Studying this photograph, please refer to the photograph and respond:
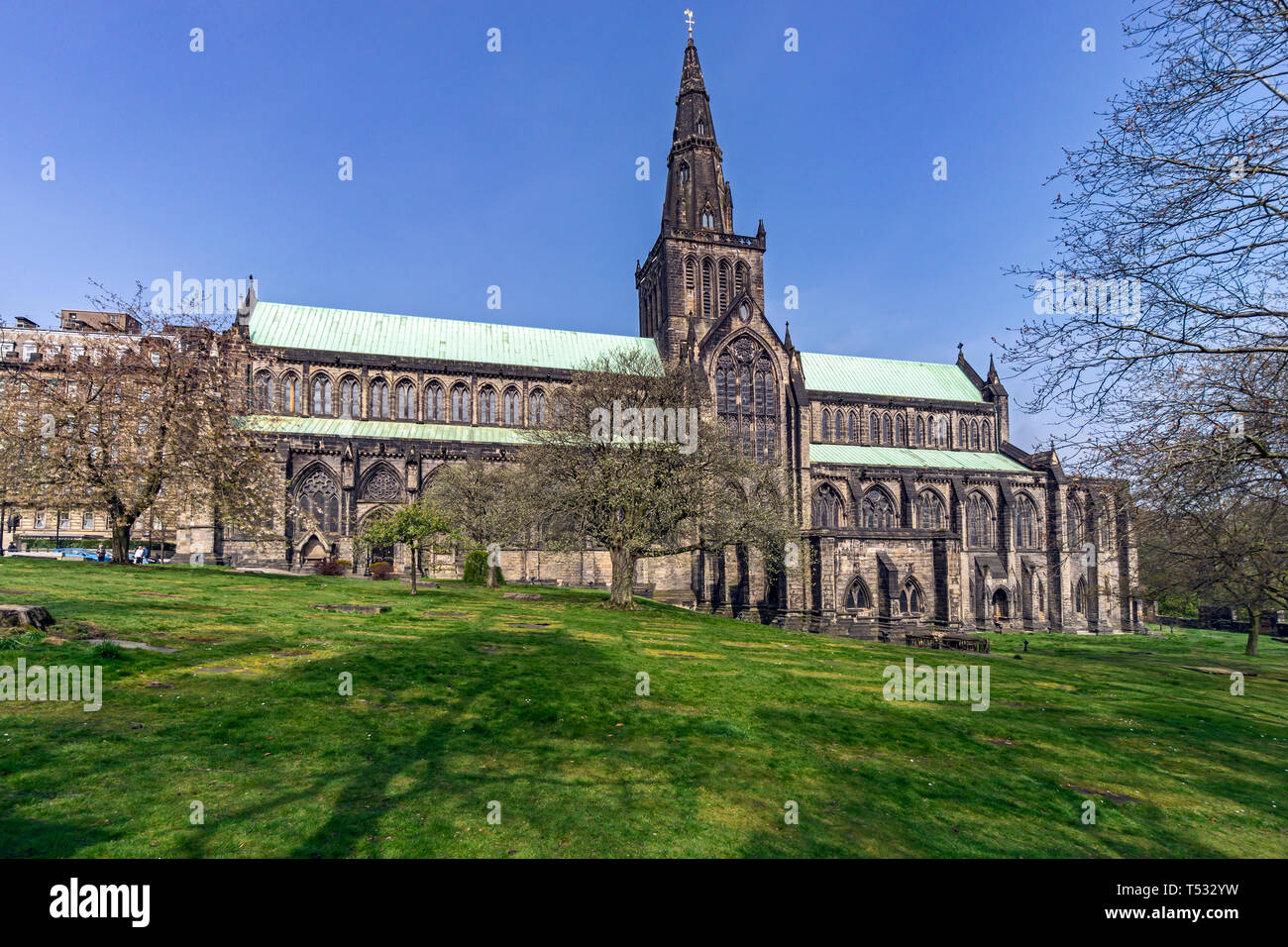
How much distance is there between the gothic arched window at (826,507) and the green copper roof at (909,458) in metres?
2.25

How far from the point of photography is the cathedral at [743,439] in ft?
127

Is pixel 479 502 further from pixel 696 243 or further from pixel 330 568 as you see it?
pixel 696 243

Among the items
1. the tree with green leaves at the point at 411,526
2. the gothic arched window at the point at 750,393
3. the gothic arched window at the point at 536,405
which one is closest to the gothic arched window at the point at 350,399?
the gothic arched window at the point at 536,405

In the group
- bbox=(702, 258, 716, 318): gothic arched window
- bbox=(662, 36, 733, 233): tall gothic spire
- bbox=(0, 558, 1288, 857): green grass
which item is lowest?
bbox=(0, 558, 1288, 857): green grass

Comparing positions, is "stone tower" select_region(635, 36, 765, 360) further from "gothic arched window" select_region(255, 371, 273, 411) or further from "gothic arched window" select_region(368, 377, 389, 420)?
"gothic arched window" select_region(255, 371, 273, 411)

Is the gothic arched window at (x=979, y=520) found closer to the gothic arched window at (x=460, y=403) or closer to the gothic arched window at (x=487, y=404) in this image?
the gothic arched window at (x=487, y=404)

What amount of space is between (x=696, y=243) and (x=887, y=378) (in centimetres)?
2151

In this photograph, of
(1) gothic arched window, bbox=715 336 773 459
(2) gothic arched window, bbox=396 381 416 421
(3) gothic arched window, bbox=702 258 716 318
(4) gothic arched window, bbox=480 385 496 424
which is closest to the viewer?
(2) gothic arched window, bbox=396 381 416 421

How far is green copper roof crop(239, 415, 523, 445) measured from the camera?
139ft

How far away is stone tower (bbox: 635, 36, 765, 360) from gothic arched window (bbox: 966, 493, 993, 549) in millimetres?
22187

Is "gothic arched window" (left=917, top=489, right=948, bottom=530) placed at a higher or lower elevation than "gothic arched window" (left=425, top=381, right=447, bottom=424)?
lower

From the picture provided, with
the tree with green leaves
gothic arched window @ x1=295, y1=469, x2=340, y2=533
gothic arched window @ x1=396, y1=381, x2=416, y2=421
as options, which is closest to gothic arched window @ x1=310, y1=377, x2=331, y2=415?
gothic arched window @ x1=396, y1=381, x2=416, y2=421

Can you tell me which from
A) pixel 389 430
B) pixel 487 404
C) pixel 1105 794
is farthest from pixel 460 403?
pixel 1105 794
